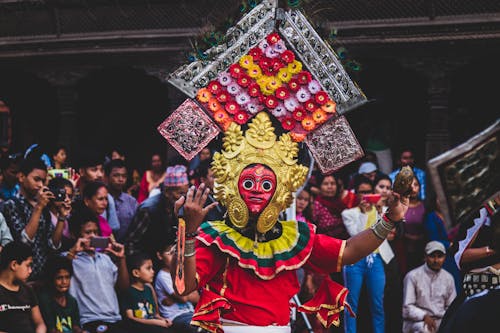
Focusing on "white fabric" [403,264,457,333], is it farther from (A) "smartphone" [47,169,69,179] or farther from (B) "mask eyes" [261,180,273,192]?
(B) "mask eyes" [261,180,273,192]

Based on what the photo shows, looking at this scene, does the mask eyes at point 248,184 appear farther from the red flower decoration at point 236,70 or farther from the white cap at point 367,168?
the white cap at point 367,168

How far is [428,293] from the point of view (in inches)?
352

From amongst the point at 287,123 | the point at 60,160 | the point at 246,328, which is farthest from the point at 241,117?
the point at 60,160

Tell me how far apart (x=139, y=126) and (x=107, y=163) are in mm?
5272

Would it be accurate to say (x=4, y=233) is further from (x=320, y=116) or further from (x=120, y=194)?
(x=320, y=116)

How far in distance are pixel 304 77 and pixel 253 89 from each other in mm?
349

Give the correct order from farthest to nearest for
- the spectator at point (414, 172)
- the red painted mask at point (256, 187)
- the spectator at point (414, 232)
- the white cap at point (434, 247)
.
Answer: the spectator at point (414, 172)
the spectator at point (414, 232)
the white cap at point (434, 247)
the red painted mask at point (256, 187)

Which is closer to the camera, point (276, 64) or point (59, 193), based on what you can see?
point (276, 64)

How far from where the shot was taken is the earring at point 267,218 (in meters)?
5.69

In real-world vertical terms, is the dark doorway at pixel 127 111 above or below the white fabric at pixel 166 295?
above

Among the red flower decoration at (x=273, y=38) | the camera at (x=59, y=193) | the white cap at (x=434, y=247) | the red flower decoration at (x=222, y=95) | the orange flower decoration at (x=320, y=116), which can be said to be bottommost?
the white cap at (x=434, y=247)

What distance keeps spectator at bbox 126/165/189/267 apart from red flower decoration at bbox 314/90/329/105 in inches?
Answer: 124

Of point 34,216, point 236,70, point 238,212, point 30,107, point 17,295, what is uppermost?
point 30,107

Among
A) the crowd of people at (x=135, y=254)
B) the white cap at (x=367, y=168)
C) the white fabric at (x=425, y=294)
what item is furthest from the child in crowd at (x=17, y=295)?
the white cap at (x=367, y=168)
